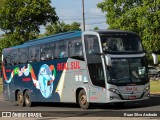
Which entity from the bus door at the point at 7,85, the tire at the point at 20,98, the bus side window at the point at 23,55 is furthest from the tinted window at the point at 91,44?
the bus door at the point at 7,85

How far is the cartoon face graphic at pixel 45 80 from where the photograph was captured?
22.2 meters

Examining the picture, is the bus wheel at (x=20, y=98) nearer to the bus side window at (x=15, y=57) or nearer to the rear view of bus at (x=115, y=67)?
the bus side window at (x=15, y=57)

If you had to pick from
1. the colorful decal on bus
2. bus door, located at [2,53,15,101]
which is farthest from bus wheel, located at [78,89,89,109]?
bus door, located at [2,53,15,101]

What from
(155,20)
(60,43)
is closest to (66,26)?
(155,20)

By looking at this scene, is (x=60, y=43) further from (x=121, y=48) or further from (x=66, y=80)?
(x=121, y=48)

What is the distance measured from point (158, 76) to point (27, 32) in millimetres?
16102

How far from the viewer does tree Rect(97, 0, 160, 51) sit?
160 feet

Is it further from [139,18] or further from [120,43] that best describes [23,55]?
[139,18]

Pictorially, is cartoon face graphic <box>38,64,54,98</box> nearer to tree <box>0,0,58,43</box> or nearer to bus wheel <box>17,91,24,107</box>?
bus wheel <box>17,91,24,107</box>

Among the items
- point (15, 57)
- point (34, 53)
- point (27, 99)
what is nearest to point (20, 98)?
point (27, 99)

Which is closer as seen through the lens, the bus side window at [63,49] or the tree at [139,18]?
the bus side window at [63,49]

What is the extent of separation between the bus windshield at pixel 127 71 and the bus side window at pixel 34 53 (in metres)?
5.76

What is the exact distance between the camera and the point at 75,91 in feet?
66.4

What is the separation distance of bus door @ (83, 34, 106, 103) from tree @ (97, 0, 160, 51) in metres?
30.3
